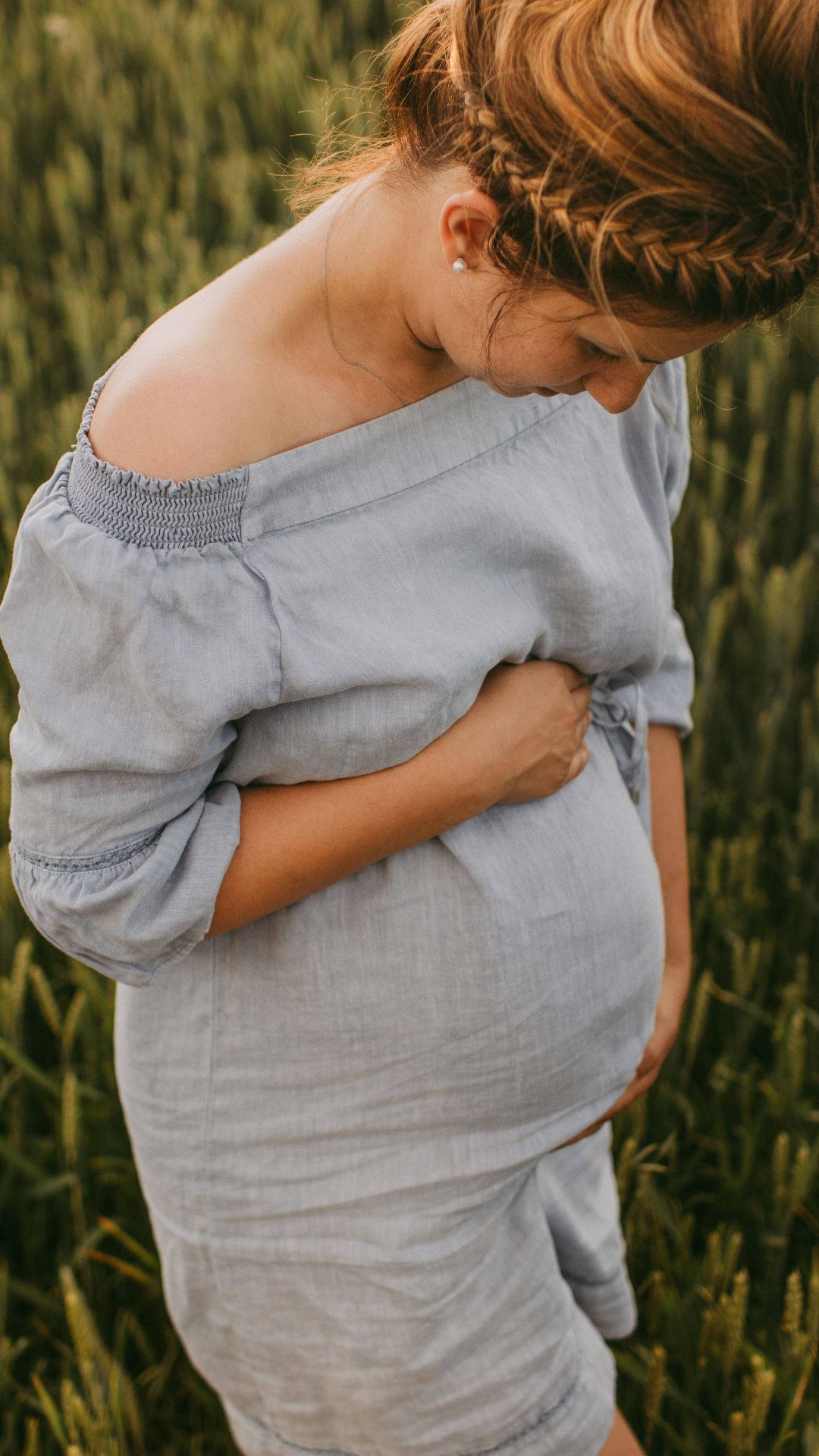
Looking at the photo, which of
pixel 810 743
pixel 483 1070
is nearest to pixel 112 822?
pixel 483 1070

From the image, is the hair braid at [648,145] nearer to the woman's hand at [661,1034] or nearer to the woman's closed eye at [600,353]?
the woman's closed eye at [600,353]

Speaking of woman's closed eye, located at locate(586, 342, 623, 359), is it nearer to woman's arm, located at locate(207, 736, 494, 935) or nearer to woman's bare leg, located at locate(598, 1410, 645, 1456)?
woman's arm, located at locate(207, 736, 494, 935)

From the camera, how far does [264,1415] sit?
102cm

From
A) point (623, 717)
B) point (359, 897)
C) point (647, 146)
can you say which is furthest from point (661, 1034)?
point (647, 146)

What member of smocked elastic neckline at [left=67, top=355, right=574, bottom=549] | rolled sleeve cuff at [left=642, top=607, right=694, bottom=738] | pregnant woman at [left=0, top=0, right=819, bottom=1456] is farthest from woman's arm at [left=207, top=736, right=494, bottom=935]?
rolled sleeve cuff at [left=642, top=607, right=694, bottom=738]

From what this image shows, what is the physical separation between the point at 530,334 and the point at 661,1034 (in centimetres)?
73

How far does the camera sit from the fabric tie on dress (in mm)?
1117

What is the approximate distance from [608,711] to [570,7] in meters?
0.60

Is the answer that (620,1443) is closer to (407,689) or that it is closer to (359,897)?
(359,897)

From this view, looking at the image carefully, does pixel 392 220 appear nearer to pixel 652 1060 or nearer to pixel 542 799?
pixel 542 799

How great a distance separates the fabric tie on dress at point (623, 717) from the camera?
1.12 meters

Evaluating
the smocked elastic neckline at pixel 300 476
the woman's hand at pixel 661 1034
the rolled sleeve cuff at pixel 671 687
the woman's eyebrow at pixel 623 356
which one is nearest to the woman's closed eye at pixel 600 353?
the woman's eyebrow at pixel 623 356

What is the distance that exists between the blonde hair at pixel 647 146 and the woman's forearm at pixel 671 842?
596mm

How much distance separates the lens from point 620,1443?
1066mm
